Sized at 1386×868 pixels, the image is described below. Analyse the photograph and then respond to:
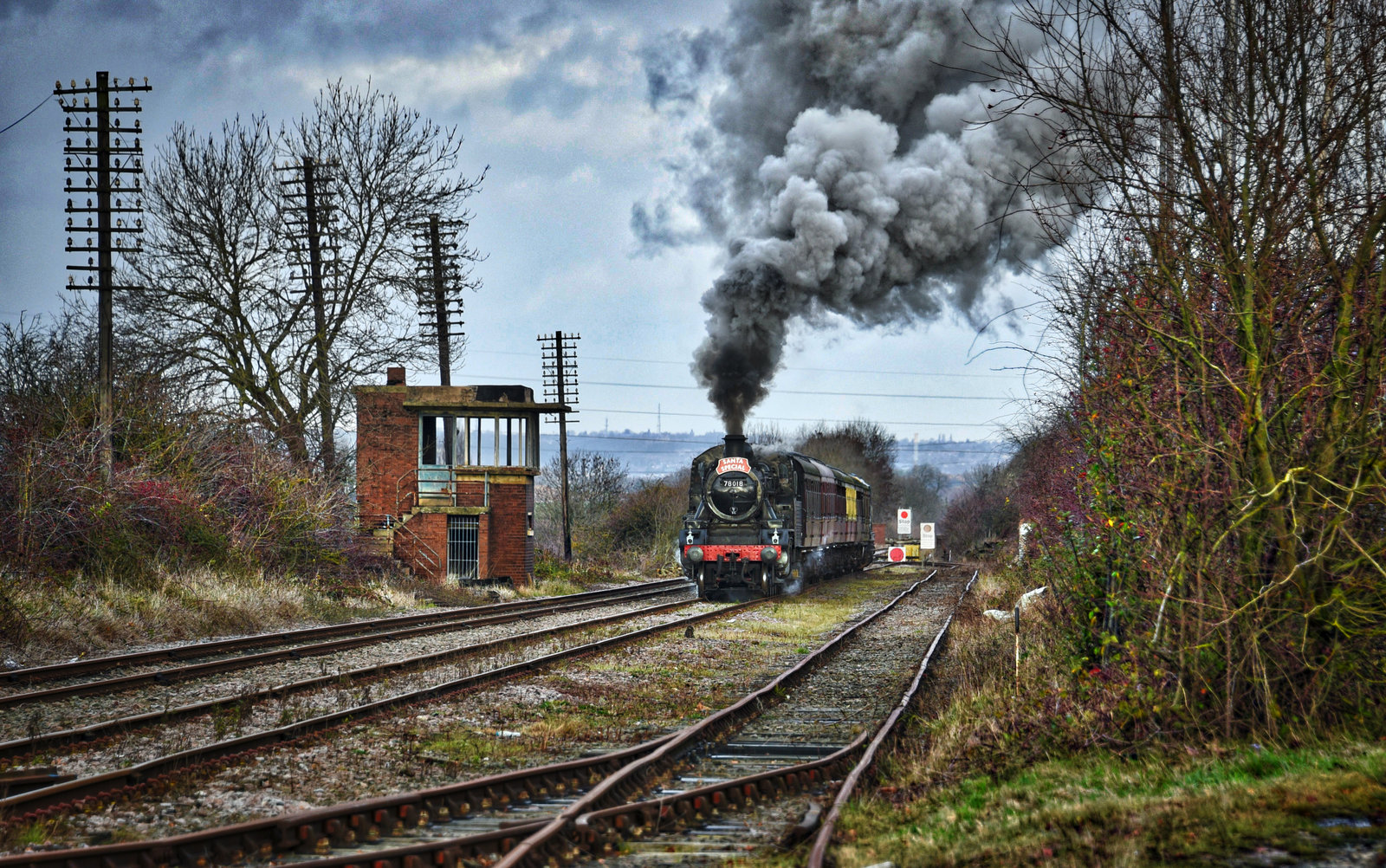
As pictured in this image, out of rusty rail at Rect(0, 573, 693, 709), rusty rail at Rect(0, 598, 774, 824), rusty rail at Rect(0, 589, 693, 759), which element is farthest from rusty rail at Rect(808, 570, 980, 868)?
rusty rail at Rect(0, 573, 693, 709)

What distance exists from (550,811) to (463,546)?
20.0 meters

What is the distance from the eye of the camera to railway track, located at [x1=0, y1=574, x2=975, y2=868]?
5.07m

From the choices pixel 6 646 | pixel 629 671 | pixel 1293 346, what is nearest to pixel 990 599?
pixel 629 671

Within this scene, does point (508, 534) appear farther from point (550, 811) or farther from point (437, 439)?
point (550, 811)

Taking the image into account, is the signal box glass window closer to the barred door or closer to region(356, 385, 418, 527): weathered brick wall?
region(356, 385, 418, 527): weathered brick wall

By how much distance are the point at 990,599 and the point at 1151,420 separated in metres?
12.9

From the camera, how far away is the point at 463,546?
2559 cm

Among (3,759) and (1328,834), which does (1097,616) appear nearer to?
(1328,834)

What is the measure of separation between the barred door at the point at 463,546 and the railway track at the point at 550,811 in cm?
1754

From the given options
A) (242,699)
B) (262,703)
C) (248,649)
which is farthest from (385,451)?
(242,699)

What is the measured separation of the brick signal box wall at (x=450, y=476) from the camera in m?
25.6

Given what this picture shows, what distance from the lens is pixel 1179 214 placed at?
7.00m

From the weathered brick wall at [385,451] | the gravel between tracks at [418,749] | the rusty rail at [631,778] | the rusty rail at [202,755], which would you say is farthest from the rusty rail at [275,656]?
the weathered brick wall at [385,451]

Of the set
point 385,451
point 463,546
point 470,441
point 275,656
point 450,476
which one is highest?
point 470,441
